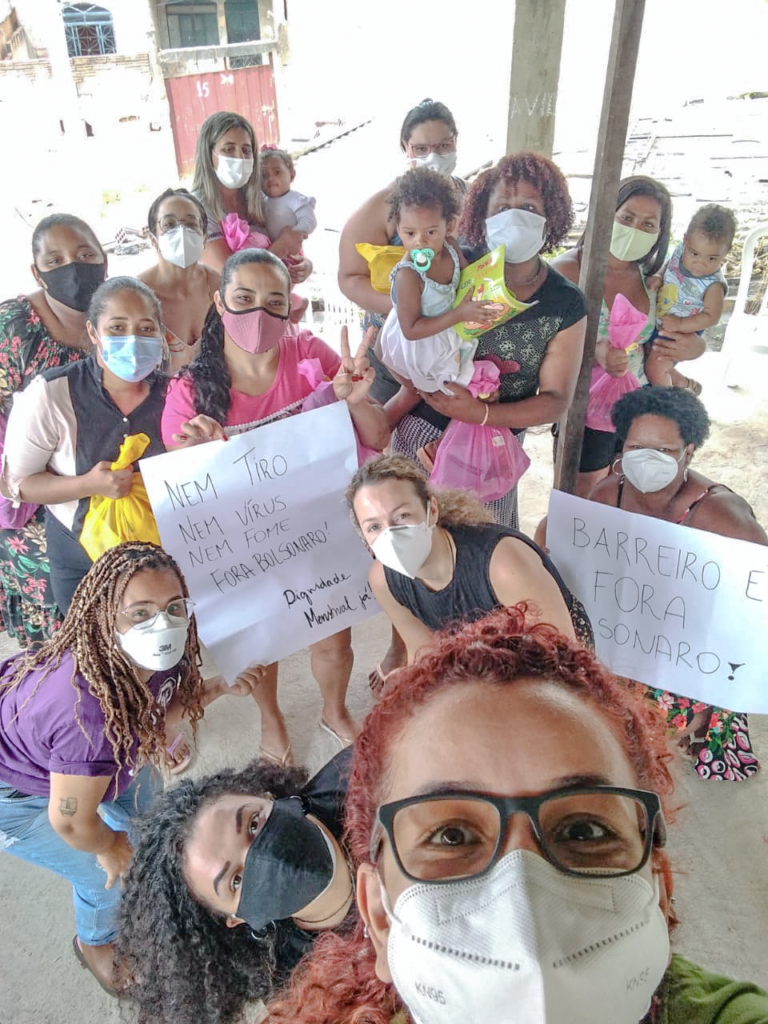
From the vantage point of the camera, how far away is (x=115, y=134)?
44.9ft

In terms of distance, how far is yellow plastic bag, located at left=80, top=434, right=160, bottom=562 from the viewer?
2.19 m

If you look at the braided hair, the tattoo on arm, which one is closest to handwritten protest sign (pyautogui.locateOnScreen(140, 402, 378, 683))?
the braided hair

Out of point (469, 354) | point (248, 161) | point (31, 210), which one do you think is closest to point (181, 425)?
point (469, 354)

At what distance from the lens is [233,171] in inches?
127

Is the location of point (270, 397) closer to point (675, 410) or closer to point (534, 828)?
point (675, 410)

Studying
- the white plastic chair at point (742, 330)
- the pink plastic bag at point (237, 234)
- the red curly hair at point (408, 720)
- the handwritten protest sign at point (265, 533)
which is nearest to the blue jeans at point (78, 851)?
the handwritten protest sign at point (265, 533)

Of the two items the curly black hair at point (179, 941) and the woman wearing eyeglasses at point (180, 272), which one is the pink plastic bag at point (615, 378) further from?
the curly black hair at point (179, 941)

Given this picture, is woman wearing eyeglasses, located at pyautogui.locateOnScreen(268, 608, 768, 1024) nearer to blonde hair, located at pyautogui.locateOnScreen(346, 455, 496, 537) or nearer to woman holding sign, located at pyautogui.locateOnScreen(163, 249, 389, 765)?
blonde hair, located at pyautogui.locateOnScreen(346, 455, 496, 537)

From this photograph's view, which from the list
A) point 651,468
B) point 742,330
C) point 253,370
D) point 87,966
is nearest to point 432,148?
point 253,370

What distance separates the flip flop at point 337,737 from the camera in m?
2.89

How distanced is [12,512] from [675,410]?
2.40 metres

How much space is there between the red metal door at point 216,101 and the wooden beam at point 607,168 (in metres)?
13.9

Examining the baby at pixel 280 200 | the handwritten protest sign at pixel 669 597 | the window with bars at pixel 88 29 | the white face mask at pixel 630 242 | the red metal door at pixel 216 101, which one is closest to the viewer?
the handwritten protest sign at pixel 669 597

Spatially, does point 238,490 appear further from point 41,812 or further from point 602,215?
point 602,215
